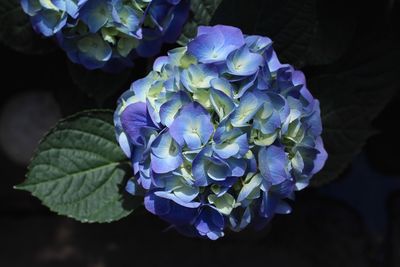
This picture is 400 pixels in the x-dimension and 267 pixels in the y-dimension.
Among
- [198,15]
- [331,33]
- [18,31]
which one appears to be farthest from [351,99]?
[18,31]

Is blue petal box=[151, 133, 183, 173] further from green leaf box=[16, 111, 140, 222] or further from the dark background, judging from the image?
the dark background

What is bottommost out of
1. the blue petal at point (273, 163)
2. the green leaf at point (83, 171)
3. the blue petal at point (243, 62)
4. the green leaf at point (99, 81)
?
the green leaf at point (83, 171)

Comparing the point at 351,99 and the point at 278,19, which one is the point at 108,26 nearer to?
the point at 278,19

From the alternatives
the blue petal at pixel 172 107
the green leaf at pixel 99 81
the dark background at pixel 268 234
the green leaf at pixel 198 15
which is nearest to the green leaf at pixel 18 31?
the green leaf at pixel 99 81

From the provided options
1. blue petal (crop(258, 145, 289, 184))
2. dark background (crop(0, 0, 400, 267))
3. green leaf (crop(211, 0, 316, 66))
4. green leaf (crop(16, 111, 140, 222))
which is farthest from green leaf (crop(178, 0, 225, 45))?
dark background (crop(0, 0, 400, 267))

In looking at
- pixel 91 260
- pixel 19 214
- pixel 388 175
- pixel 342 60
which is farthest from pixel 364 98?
pixel 19 214

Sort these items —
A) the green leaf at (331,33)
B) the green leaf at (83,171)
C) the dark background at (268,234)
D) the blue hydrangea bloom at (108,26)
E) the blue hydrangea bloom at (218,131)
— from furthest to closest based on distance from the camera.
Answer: the dark background at (268,234) < the green leaf at (331,33) < the green leaf at (83,171) < the blue hydrangea bloom at (108,26) < the blue hydrangea bloom at (218,131)

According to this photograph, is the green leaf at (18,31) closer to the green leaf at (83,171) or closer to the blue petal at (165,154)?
the green leaf at (83,171)
